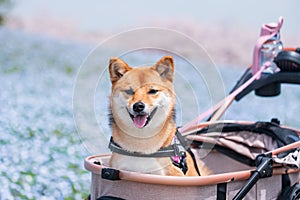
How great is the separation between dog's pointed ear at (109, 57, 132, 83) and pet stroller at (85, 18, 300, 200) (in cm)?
26

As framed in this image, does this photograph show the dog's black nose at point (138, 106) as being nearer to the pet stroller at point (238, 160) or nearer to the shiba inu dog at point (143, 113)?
A: the shiba inu dog at point (143, 113)

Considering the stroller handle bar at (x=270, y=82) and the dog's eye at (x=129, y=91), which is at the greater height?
the stroller handle bar at (x=270, y=82)

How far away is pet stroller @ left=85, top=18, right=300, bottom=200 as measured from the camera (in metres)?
1.57

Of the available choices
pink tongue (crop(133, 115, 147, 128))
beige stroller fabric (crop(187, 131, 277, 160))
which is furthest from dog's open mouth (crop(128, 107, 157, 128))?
beige stroller fabric (crop(187, 131, 277, 160))

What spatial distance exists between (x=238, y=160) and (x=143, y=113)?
964mm

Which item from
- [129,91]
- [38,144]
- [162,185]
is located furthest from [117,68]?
[38,144]

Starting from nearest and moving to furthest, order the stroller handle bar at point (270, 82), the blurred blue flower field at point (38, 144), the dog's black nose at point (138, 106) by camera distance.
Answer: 1. the dog's black nose at point (138, 106)
2. the stroller handle bar at point (270, 82)
3. the blurred blue flower field at point (38, 144)

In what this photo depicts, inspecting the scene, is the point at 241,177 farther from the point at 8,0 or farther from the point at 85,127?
the point at 8,0

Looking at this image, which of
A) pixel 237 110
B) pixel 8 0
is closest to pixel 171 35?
pixel 237 110

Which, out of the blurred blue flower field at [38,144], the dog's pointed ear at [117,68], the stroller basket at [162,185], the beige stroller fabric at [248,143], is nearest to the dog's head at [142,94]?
the dog's pointed ear at [117,68]

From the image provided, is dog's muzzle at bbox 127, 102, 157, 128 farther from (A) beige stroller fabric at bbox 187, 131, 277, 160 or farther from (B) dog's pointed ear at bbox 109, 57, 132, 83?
(A) beige stroller fabric at bbox 187, 131, 277, 160

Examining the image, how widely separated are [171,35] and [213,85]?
21 cm

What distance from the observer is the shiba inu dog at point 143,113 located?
1531mm

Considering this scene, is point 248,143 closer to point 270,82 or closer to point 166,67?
point 270,82
